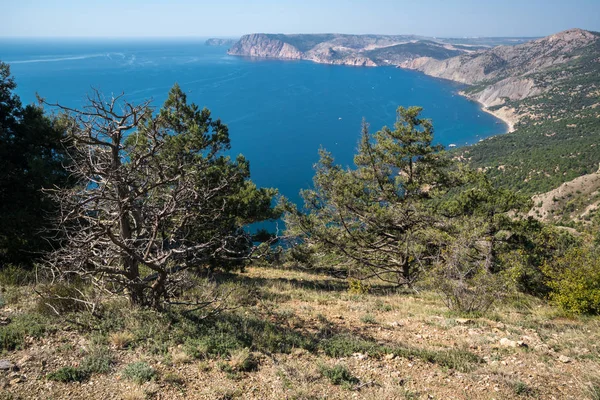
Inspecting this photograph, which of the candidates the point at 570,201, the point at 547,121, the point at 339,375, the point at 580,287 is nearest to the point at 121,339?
the point at 339,375

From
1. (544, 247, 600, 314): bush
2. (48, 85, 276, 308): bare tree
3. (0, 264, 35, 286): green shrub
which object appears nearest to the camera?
(48, 85, 276, 308): bare tree

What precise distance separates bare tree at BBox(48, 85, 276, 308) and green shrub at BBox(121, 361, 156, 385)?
1.29 meters

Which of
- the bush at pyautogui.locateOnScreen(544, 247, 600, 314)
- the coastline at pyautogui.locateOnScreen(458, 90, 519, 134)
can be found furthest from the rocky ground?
the coastline at pyautogui.locateOnScreen(458, 90, 519, 134)

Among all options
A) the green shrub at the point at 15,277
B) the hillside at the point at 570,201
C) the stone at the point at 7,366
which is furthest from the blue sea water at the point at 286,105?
the stone at the point at 7,366

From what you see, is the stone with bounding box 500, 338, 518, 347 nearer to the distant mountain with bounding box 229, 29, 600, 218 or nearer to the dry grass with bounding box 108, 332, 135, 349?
the dry grass with bounding box 108, 332, 135, 349

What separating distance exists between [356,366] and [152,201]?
5243 mm

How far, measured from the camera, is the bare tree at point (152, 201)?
5223mm

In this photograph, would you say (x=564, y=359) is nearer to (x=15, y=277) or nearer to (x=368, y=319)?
(x=368, y=319)

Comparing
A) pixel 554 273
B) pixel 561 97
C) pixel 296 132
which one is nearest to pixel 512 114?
pixel 561 97

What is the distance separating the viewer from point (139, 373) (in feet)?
14.8

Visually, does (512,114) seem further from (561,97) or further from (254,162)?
(254,162)

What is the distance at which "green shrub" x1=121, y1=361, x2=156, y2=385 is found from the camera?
14.5 feet

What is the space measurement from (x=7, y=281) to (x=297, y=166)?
54768mm

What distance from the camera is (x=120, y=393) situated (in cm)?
415
